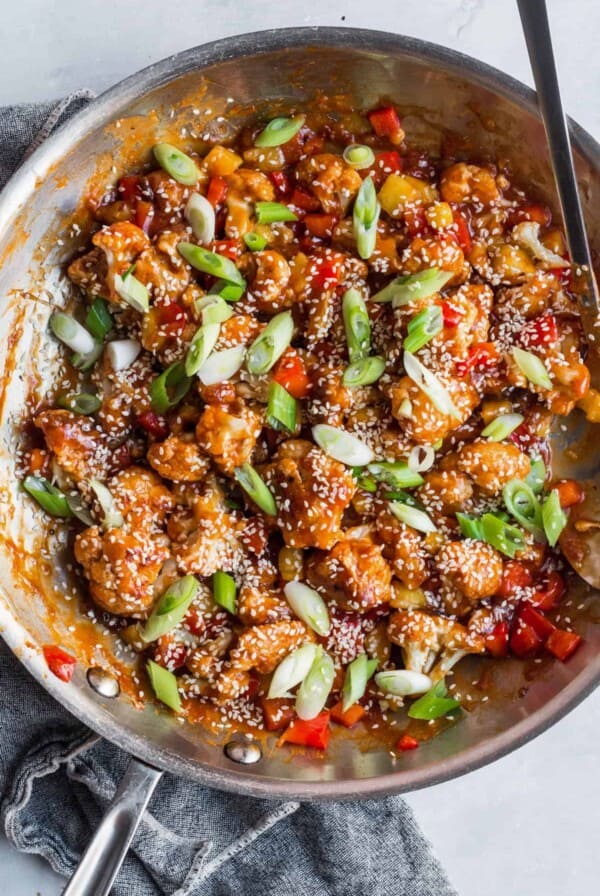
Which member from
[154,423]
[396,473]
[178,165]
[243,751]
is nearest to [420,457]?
[396,473]

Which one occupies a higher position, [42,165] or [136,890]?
[42,165]

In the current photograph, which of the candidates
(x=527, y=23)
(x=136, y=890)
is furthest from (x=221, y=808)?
(x=527, y=23)

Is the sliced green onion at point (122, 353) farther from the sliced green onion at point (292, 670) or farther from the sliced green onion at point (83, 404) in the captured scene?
the sliced green onion at point (292, 670)

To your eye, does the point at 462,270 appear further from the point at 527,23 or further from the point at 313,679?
the point at 313,679

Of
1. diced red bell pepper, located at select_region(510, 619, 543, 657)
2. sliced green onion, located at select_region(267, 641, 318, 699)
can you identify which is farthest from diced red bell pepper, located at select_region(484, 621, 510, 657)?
sliced green onion, located at select_region(267, 641, 318, 699)

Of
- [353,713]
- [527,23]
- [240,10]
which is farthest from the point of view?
[240,10]

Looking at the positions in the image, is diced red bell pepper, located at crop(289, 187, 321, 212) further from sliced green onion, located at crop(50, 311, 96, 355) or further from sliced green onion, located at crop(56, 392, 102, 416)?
sliced green onion, located at crop(56, 392, 102, 416)
